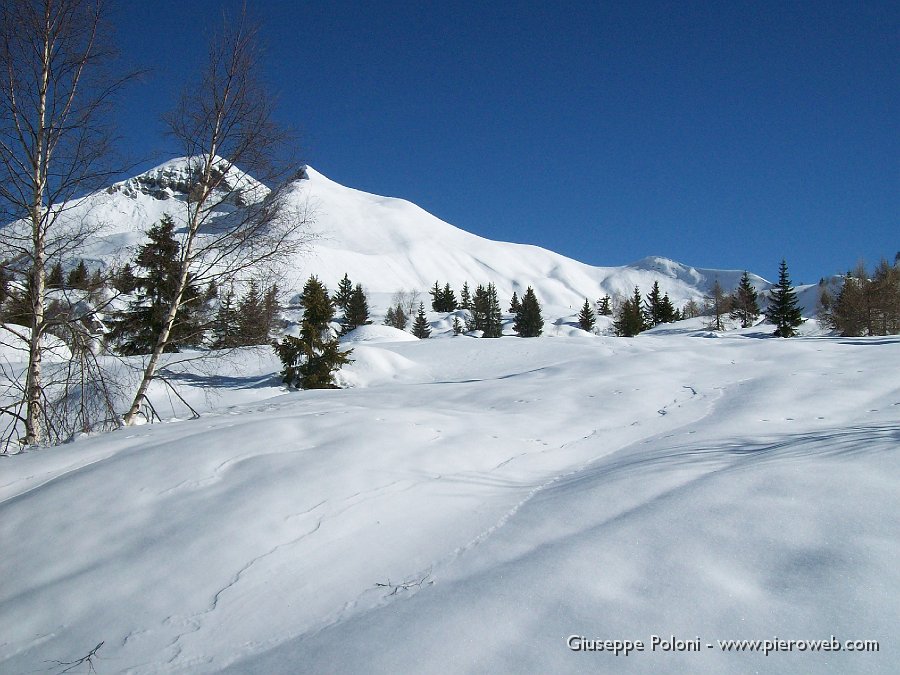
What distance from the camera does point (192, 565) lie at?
3072 millimetres

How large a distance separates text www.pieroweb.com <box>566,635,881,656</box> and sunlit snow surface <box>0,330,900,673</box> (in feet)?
0.10

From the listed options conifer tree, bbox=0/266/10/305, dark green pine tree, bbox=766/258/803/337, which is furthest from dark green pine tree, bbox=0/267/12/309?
dark green pine tree, bbox=766/258/803/337

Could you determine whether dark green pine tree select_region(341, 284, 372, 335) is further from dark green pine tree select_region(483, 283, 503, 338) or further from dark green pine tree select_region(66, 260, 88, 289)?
dark green pine tree select_region(66, 260, 88, 289)

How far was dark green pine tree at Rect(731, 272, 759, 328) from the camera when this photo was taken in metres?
54.2

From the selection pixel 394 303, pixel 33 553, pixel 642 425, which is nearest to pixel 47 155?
pixel 33 553

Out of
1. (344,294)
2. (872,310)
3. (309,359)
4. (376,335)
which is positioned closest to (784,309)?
(872,310)

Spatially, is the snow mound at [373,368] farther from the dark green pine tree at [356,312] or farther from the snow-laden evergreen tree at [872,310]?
the dark green pine tree at [356,312]

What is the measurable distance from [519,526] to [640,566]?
37.0 inches

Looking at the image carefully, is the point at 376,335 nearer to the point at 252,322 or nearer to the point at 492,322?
the point at 492,322

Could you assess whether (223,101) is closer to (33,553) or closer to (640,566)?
(33,553)

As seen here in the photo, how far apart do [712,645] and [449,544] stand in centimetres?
163

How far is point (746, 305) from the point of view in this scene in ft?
178

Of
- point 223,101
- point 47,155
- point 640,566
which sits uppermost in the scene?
point 223,101

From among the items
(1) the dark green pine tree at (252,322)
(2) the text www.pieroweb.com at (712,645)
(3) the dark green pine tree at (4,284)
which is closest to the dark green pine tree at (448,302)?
(1) the dark green pine tree at (252,322)
